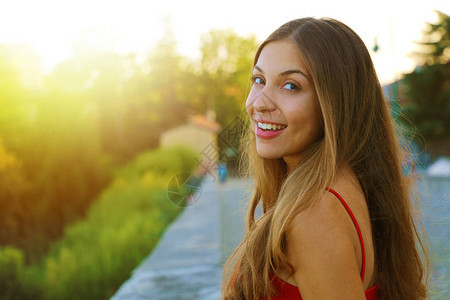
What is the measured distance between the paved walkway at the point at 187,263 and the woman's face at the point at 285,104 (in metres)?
0.95

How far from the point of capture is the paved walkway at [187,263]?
13.0ft

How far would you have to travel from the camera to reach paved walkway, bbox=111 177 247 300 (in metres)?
3.96

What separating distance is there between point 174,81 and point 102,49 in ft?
52.2

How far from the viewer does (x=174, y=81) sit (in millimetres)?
60969

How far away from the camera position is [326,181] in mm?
1424

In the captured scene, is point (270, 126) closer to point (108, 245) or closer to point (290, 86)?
point (290, 86)

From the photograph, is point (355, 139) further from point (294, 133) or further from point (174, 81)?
→ point (174, 81)

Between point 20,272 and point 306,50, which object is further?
point 20,272

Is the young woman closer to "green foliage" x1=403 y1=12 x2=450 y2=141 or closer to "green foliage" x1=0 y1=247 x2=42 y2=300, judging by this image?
"green foliage" x1=0 y1=247 x2=42 y2=300

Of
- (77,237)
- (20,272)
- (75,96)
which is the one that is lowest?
(77,237)

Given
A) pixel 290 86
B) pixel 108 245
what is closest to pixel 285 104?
pixel 290 86

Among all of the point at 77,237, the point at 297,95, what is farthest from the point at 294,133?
the point at 77,237

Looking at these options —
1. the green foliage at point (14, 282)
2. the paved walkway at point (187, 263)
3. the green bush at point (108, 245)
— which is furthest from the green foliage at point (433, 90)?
the green foliage at point (14, 282)

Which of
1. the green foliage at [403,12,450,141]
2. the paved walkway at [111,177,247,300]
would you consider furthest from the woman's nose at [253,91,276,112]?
the green foliage at [403,12,450,141]
